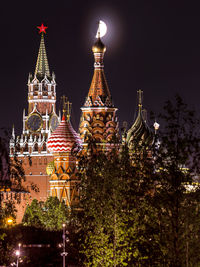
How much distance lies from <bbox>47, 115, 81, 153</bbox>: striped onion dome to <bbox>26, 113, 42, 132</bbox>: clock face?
30.5 metres

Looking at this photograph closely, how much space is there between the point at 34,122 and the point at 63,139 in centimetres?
3231

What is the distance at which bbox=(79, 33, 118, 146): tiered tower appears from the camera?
2645 inches

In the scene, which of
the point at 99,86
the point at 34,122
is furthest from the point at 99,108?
the point at 34,122

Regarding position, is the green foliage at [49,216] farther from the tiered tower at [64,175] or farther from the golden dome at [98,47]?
the golden dome at [98,47]

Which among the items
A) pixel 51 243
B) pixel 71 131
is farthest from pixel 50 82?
pixel 51 243

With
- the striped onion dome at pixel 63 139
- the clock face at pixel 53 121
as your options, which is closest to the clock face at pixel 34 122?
the clock face at pixel 53 121

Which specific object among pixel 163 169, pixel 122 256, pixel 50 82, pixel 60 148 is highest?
pixel 50 82

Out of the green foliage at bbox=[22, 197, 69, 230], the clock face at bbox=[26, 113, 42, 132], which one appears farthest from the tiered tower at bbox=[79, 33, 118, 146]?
the clock face at bbox=[26, 113, 42, 132]

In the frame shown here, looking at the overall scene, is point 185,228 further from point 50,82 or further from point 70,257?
point 50,82

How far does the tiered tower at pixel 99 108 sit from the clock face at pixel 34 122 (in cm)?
3462

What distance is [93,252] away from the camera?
28406 millimetres

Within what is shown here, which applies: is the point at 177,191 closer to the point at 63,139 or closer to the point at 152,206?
the point at 152,206

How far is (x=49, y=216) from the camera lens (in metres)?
64.4

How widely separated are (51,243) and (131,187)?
2586 cm
